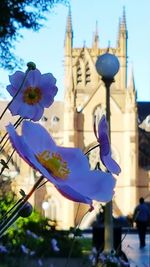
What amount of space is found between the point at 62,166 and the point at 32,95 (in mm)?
606

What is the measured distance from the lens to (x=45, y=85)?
1.90m

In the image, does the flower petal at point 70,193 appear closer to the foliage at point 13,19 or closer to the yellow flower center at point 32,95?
the yellow flower center at point 32,95

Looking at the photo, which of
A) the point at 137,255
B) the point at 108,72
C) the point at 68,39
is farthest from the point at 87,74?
the point at 108,72

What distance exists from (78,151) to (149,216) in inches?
840

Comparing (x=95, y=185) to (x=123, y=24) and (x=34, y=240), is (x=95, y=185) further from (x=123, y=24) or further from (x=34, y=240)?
(x=123, y=24)

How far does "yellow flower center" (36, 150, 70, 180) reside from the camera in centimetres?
126

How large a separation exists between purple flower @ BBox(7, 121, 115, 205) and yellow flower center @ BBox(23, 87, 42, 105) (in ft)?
1.65

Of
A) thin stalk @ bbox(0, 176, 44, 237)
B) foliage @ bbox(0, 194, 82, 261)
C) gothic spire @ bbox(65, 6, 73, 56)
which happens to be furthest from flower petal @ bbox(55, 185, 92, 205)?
gothic spire @ bbox(65, 6, 73, 56)

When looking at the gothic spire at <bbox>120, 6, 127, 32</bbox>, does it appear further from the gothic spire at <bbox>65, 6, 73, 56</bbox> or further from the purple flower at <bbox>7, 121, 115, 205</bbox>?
the purple flower at <bbox>7, 121, 115, 205</bbox>

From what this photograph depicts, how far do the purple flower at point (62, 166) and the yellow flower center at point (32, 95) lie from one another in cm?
50

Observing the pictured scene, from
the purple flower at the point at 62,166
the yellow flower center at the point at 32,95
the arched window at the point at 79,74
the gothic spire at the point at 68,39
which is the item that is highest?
the gothic spire at the point at 68,39

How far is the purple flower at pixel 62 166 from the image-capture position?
1.20 m

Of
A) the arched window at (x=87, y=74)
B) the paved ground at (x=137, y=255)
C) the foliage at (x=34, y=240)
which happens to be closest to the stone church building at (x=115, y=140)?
the arched window at (x=87, y=74)

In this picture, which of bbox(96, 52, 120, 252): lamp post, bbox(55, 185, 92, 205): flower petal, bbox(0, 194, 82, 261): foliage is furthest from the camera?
bbox(96, 52, 120, 252): lamp post
